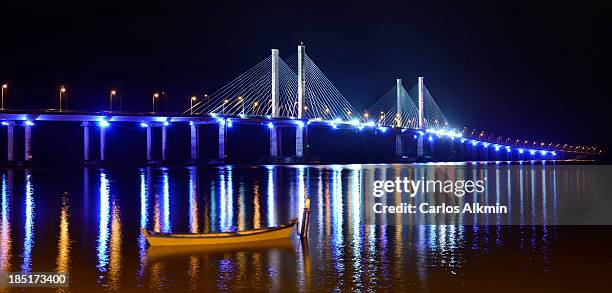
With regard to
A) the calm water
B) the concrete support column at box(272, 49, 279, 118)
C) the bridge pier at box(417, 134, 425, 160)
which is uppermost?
the concrete support column at box(272, 49, 279, 118)

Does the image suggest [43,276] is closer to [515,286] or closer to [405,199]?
[515,286]

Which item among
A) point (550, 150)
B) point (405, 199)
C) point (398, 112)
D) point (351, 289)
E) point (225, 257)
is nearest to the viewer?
point (351, 289)

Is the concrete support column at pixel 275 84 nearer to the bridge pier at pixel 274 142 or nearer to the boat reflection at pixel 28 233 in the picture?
the bridge pier at pixel 274 142

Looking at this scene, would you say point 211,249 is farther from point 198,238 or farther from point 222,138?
point 222,138

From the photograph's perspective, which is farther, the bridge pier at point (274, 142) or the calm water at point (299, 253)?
the bridge pier at point (274, 142)

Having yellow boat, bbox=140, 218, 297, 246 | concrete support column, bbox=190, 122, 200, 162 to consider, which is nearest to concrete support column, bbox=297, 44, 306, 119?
concrete support column, bbox=190, 122, 200, 162

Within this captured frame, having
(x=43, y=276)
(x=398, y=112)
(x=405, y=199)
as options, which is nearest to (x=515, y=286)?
(x=43, y=276)

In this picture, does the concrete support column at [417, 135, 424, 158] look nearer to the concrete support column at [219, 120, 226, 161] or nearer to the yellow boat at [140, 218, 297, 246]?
the concrete support column at [219, 120, 226, 161]

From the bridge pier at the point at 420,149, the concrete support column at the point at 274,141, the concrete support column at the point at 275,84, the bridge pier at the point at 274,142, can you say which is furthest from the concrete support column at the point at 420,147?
the concrete support column at the point at 275,84

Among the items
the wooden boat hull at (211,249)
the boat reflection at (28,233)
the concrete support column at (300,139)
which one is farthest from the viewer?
the concrete support column at (300,139)

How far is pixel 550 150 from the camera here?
17988 cm

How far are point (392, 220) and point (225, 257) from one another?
28.9 feet

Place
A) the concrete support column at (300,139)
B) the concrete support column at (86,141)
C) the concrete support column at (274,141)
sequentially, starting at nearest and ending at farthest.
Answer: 1. the concrete support column at (86,141)
2. the concrete support column at (300,139)
3. the concrete support column at (274,141)

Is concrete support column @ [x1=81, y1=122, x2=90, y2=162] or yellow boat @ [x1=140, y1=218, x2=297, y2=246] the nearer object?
yellow boat @ [x1=140, y1=218, x2=297, y2=246]
